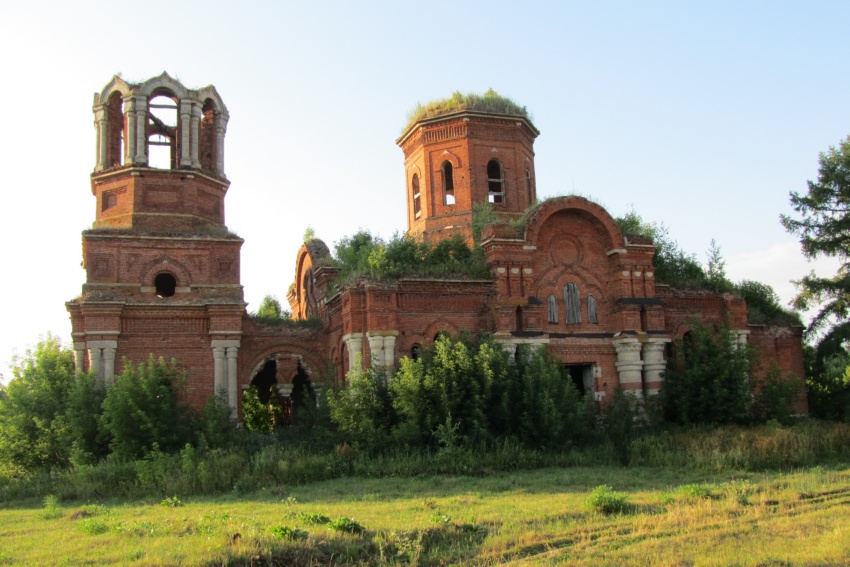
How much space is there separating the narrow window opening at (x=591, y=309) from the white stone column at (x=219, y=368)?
881 centimetres

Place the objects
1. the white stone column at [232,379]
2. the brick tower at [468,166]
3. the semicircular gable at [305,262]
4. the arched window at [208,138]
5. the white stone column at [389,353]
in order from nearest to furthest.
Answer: the white stone column at [389,353] → the white stone column at [232,379] → the arched window at [208,138] → the semicircular gable at [305,262] → the brick tower at [468,166]

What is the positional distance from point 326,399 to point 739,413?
939 centimetres

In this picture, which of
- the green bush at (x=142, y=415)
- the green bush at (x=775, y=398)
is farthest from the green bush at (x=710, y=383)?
the green bush at (x=142, y=415)

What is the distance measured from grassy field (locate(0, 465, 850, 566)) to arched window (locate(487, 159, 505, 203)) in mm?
12487

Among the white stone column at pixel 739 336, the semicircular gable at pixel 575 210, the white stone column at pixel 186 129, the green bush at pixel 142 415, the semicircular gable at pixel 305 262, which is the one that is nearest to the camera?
the green bush at pixel 142 415

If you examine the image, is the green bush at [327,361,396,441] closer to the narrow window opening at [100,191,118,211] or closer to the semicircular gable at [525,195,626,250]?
the semicircular gable at [525,195,626,250]

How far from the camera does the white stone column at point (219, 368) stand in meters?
19.8

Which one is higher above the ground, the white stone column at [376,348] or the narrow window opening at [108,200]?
the narrow window opening at [108,200]

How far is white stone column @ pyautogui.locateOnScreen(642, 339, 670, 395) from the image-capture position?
808 inches

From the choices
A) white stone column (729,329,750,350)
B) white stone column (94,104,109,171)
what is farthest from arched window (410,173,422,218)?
white stone column (729,329,750,350)

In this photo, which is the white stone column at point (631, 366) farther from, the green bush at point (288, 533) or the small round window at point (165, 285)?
the green bush at point (288, 533)

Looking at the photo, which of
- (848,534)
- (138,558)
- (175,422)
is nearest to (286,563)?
(138,558)

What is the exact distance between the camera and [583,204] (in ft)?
67.9

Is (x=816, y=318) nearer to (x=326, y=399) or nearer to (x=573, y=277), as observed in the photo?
(x=573, y=277)
